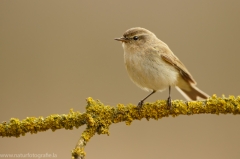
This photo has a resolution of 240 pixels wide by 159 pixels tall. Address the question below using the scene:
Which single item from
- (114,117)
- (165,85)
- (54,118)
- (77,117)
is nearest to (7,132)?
(54,118)

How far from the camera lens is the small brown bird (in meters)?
2.46

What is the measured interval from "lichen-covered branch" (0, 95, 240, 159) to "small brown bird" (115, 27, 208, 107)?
36cm

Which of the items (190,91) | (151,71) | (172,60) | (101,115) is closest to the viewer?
(101,115)

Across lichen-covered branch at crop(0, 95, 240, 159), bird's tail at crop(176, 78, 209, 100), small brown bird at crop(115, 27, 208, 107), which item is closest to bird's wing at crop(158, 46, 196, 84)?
small brown bird at crop(115, 27, 208, 107)

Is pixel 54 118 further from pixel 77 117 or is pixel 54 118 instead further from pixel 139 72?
pixel 139 72

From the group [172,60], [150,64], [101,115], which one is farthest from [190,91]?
[101,115]

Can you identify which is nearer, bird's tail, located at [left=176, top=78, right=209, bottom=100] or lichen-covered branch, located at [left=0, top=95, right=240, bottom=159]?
lichen-covered branch, located at [left=0, top=95, right=240, bottom=159]

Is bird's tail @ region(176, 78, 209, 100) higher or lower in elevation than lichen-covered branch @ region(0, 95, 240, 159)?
higher

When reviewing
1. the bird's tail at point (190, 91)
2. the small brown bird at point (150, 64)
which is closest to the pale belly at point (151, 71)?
the small brown bird at point (150, 64)

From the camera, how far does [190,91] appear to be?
2.95 m

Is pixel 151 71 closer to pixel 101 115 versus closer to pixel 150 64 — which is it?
pixel 150 64

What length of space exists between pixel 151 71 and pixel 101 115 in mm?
735

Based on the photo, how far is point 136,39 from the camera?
267 cm

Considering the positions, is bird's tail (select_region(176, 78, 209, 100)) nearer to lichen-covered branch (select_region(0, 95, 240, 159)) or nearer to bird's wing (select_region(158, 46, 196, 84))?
bird's wing (select_region(158, 46, 196, 84))
